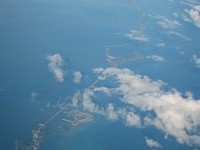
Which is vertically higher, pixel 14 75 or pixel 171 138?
pixel 14 75

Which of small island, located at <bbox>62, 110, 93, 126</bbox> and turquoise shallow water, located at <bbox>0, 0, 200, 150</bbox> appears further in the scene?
small island, located at <bbox>62, 110, 93, 126</bbox>

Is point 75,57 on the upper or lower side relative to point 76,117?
upper

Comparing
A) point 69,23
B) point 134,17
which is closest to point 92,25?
point 69,23

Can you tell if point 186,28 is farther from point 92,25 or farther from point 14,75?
point 14,75

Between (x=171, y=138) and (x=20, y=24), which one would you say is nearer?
(x=171, y=138)

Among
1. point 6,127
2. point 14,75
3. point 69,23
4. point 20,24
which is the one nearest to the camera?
point 6,127

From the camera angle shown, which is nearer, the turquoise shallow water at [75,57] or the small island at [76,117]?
the turquoise shallow water at [75,57]

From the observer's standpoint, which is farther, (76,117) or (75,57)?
(75,57)

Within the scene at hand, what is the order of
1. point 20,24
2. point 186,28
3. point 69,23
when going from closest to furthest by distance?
point 20,24, point 69,23, point 186,28

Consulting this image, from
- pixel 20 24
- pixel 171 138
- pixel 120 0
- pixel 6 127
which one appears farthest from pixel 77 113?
pixel 120 0
